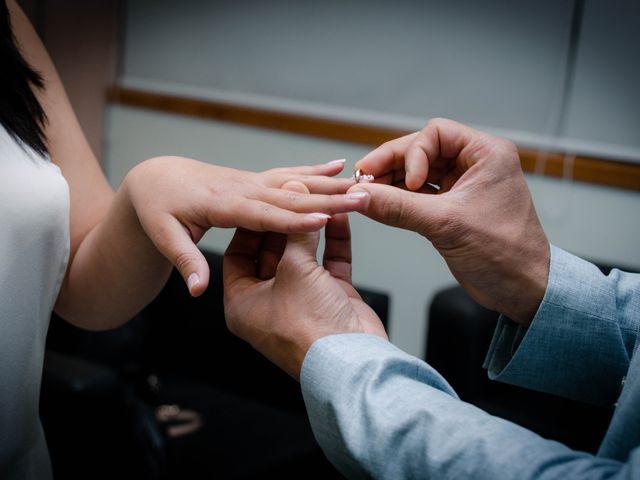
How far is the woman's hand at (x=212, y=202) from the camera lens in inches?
33.2

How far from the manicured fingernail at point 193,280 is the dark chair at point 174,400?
95 centimetres

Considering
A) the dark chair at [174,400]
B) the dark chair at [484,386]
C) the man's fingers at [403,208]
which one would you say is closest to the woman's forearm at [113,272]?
the man's fingers at [403,208]

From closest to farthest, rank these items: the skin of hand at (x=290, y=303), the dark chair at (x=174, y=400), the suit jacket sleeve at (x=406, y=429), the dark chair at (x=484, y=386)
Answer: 1. the suit jacket sleeve at (x=406, y=429)
2. the skin of hand at (x=290, y=303)
3. the dark chair at (x=174, y=400)
4. the dark chair at (x=484, y=386)

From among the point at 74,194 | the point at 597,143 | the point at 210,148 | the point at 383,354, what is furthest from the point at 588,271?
the point at 210,148

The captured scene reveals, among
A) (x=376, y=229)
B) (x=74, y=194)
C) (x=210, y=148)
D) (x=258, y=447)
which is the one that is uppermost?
(x=74, y=194)

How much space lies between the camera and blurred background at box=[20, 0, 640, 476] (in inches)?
89.0

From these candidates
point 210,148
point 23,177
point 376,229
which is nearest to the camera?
point 23,177

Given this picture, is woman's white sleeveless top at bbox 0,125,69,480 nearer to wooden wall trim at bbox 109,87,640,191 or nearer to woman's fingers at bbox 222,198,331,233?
woman's fingers at bbox 222,198,331,233

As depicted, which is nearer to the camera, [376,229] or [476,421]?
[476,421]

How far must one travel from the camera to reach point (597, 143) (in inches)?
90.0

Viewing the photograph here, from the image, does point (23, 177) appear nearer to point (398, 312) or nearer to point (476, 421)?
point (476, 421)

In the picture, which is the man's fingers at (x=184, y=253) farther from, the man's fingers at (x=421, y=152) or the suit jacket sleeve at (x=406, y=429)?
the man's fingers at (x=421, y=152)

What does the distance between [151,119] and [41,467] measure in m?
2.21

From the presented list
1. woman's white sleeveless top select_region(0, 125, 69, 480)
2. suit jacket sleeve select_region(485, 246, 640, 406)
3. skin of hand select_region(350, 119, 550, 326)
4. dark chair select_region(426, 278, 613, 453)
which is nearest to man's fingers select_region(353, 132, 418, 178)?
skin of hand select_region(350, 119, 550, 326)
